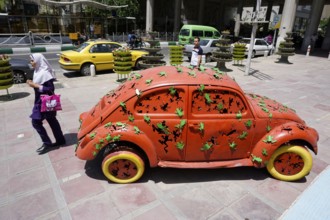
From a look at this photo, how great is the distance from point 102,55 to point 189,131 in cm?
944

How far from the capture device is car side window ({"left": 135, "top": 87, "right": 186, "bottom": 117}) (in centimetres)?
384

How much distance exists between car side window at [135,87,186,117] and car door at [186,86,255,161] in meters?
0.17

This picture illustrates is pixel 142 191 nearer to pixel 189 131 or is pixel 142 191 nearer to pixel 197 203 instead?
pixel 197 203

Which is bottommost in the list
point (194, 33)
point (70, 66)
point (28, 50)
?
point (28, 50)

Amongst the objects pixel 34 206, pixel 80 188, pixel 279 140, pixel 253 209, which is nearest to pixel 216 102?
pixel 279 140

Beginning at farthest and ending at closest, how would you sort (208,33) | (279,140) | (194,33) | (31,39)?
1. (31,39)
2. (208,33)
3. (194,33)
4. (279,140)

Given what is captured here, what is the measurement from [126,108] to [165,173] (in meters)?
1.46

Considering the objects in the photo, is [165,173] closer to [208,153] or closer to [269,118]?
[208,153]

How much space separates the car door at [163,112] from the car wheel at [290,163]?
167 centimetres

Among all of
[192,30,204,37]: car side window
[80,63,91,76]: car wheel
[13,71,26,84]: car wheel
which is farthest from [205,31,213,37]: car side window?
[13,71,26,84]: car wheel

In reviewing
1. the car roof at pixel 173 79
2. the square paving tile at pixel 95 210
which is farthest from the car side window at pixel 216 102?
the square paving tile at pixel 95 210

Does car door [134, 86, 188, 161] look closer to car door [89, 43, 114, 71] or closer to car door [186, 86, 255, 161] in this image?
car door [186, 86, 255, 161]

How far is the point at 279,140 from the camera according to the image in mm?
3980

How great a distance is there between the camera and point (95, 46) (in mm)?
12047
